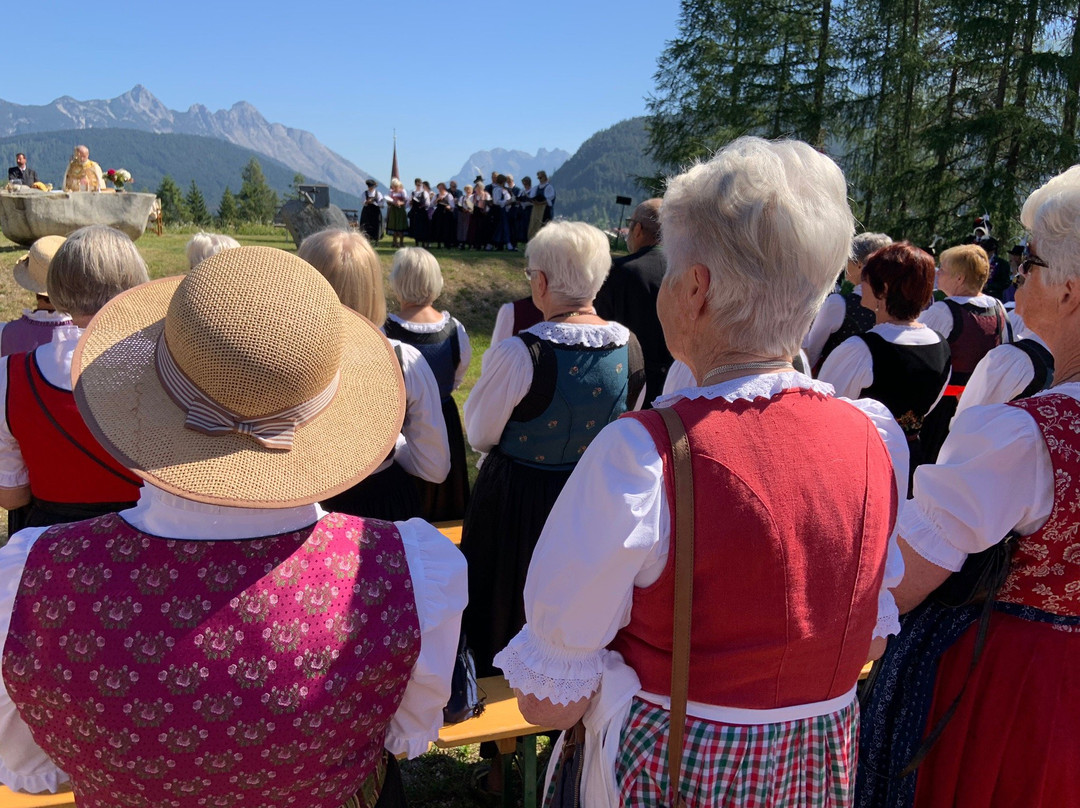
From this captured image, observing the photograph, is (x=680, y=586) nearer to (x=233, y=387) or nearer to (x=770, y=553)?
(x=770, y=553)

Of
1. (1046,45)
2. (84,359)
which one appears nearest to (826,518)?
(84,359)

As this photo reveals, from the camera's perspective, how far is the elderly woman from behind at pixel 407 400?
91.9 inches

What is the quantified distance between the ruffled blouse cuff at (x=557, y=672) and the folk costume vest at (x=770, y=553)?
8 centimetres

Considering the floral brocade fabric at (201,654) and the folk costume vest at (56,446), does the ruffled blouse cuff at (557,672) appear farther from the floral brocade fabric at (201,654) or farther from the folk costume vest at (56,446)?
the folk costume vest at (56,446)

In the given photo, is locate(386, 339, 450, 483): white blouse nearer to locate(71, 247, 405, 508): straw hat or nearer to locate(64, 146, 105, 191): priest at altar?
locate(71, 247, 405, 508): straw hat

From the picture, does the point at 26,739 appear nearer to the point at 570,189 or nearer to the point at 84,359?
the point at 84,359

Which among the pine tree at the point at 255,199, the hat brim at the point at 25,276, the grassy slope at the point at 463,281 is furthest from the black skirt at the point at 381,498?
the pine tree at the point at 255,199

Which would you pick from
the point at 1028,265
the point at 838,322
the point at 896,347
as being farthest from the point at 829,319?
the point at 1028,265

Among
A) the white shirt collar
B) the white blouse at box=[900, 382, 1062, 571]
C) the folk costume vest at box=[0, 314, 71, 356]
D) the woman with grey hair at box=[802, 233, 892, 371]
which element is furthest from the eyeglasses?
the folk costume vest at box=[0, 314, 71, 356]

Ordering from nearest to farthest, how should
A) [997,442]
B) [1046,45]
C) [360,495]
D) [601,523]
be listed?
1. [601,523]
2. [997,442]
3. [360,495]
4. [1046,45]

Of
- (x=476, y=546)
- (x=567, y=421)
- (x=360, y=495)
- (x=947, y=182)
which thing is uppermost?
(x=947, y=182)

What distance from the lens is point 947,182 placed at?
19.1 m

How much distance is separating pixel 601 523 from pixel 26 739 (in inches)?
34.4

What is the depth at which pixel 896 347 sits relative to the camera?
3133mm
